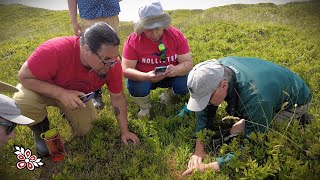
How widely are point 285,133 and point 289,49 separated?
5707mm

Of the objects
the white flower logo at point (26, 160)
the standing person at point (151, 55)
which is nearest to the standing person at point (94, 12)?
the standing person at point (151, 55)

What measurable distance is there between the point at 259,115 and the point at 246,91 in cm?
32

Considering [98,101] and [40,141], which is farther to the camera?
[98,101]

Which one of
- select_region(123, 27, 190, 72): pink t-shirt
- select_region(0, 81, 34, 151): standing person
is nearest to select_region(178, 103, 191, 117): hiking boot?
select_region(123, 27, 190, 72): pink t-shirt

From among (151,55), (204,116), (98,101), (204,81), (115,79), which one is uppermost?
(204,81)

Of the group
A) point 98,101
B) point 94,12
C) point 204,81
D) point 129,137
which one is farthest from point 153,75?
point 94,12

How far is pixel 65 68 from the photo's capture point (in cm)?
433

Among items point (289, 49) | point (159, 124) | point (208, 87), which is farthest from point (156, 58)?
point (289, 49)

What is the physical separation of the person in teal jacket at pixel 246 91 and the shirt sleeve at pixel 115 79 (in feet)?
4.48

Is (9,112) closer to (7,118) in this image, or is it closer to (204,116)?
(7,118)

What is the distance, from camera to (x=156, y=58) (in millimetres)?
5410

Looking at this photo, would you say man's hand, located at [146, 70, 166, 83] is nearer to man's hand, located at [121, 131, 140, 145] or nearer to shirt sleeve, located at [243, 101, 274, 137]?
man's hand, located at [121, 131, 140, 145]

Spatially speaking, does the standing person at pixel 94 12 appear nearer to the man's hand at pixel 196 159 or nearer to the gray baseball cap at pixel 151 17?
the gray baseball cap at pixel 151 17

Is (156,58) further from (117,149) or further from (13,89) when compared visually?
(13,89)
